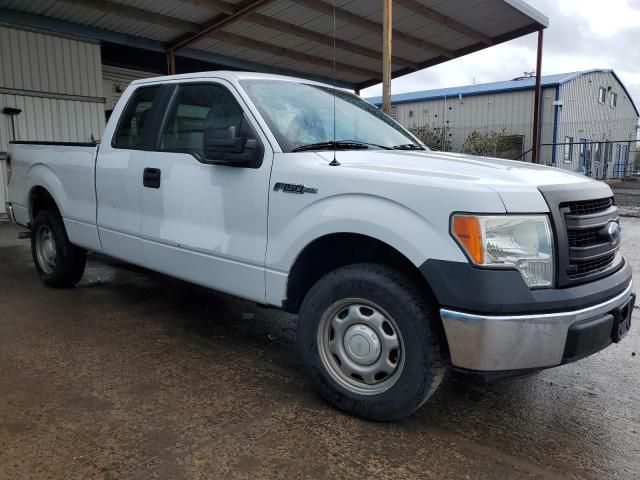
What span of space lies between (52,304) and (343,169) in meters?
3.52

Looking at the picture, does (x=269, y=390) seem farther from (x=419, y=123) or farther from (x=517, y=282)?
(x=419, y=123)

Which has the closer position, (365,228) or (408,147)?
(365,228)

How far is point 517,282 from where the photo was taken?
2410 millimetres

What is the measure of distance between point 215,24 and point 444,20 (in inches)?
202

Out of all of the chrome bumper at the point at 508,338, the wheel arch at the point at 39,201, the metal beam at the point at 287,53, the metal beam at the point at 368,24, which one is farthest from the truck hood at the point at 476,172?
the metal beam at the point at 287,53

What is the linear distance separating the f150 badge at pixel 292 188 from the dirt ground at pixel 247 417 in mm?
1221

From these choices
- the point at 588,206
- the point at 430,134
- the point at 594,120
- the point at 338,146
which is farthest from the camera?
the point at 594,120

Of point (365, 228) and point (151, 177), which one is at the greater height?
point (151, 177)

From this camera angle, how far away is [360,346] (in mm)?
2850

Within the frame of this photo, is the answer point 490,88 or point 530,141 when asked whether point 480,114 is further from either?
point 530,141

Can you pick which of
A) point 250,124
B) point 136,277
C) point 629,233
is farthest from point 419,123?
point 250,124

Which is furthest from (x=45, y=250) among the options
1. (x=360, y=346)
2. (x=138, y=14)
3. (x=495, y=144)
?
(x=495, y=144)

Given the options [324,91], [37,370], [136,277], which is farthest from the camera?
[136,277]

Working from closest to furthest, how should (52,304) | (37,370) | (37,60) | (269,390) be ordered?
(269,390) < (37,370) < (52,304) < (37,60)
